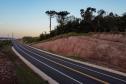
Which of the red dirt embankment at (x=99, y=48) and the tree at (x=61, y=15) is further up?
the tree at (x=61, y=15)

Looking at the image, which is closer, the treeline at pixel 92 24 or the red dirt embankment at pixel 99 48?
the red dirt embankment at pixel 99 48

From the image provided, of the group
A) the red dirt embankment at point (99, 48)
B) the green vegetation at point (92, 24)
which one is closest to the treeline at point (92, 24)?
the green vegetation at point (92, 24)

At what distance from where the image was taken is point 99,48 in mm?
46125

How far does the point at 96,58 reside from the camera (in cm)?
4325

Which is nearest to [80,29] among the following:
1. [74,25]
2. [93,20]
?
[74,25]

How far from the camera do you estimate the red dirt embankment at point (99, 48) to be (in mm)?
39094

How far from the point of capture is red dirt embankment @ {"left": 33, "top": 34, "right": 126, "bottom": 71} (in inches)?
1539

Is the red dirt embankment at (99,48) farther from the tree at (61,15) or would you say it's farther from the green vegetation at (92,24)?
the tree at (61,15)

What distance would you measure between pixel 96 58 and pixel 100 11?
223 feet

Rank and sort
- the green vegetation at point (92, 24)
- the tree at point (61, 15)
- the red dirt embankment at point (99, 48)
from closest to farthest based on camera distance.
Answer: the red dirt embankment at point (99, 48) → the green vegetation at point (92, 24) → the tree at point (61, 15)

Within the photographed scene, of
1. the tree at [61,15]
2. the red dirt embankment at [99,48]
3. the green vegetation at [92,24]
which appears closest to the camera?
the red dirt embankment at [99,48]

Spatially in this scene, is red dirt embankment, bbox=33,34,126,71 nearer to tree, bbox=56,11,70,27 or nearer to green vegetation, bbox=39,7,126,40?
green vegetation, bbox=39,7,126,40

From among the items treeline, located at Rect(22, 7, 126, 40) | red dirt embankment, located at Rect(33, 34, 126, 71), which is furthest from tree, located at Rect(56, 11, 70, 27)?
red dirt embankment, located at Rect(33, 34, 126, 71)

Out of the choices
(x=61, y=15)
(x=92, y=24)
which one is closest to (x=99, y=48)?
(x=92, y=24)
